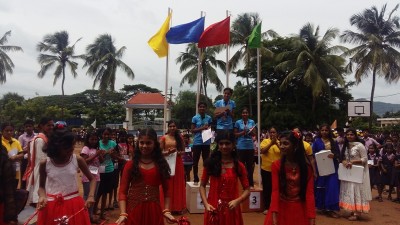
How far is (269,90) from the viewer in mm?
35062

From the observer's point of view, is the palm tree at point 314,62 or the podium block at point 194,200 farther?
the palm tree at point 314,62

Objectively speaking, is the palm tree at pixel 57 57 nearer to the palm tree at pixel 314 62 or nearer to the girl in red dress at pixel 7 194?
the palm tree at pixel 314 62

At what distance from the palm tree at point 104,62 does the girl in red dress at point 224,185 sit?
36.5 meters

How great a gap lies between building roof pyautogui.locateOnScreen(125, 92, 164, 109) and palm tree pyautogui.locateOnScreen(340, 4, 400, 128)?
22.7 meters

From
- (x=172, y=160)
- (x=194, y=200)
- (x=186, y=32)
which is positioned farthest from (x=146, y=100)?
(x=172, y=160)

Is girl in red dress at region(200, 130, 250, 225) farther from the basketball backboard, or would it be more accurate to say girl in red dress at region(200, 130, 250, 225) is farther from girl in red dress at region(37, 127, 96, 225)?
the basketball backboard

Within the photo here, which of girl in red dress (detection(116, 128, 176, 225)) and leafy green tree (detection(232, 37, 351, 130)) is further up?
leafy green tree (detection(232, 37, 351, 130))

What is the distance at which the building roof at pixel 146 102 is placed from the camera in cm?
4544

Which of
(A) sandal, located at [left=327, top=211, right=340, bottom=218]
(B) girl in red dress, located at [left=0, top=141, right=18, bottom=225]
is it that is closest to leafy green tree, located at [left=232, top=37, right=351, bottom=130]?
(A) sandal, located at [left=327, top=211, right=340, bottom=218]

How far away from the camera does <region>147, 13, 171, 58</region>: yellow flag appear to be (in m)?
9.41

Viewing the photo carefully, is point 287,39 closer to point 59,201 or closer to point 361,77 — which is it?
point 361,77

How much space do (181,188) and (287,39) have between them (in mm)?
29375

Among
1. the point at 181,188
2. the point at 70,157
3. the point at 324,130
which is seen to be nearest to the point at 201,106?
the point at 181,188

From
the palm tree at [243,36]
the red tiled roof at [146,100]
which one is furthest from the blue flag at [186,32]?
the red tiled roof at [146,100]
